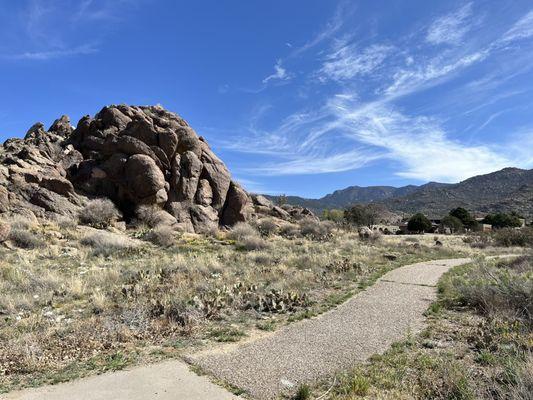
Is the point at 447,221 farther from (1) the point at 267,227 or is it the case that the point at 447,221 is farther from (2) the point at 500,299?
(2) the point at 500,299

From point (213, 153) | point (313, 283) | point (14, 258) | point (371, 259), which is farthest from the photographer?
point (213, 153)

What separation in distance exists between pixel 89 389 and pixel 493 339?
6.51 metres

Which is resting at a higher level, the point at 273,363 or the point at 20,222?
the point at 20,222

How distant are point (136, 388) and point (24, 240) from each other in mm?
17244

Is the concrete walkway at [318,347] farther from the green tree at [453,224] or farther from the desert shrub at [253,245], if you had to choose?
the green tree at [453,224]

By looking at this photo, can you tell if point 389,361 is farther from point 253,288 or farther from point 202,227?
point 202,227

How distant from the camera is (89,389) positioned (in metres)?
5.59

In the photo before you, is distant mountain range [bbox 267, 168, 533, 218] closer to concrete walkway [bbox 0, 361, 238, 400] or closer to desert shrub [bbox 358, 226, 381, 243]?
desert shrub [bbox 358, 226, 381, 243]

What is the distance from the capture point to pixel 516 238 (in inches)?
1347

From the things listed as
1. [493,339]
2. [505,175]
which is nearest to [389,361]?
[493,339]

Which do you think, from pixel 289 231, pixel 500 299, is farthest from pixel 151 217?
pixel 500 299

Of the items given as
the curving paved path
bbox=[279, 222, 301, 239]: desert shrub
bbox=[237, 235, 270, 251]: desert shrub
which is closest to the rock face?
bbox=[279, 222, 301, 239]: desert shrub

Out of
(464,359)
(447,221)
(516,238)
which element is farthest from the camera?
(447,221)

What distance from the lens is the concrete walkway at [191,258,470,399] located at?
6.10 meters
